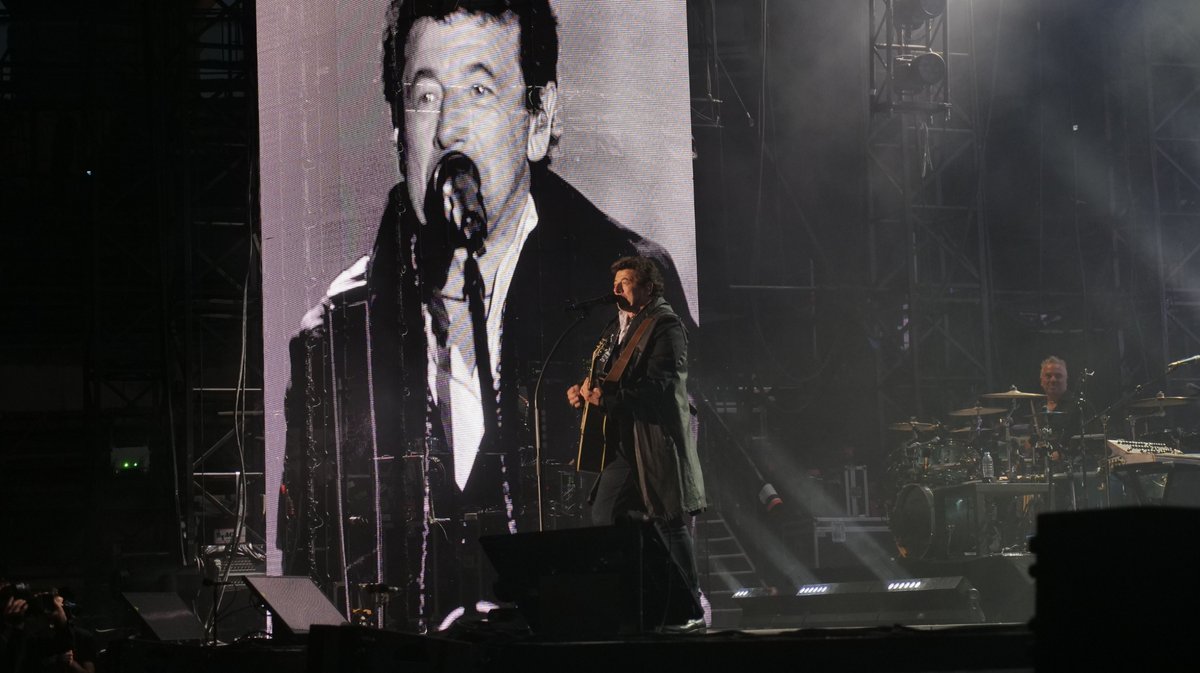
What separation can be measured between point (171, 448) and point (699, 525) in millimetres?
5221

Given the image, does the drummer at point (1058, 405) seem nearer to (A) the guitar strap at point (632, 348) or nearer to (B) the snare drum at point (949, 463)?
(B) the snare drum at point (949, 463)

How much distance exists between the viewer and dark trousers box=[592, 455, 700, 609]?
239 inches

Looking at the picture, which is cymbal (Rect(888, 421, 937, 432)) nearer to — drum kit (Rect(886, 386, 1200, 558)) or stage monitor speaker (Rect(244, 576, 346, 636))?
drum kit (Rect(886, 386, 1200, 558))

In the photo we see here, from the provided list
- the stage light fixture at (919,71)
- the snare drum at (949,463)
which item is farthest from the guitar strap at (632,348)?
the stage light fixture at (919,71)

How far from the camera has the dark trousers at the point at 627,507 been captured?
6082 millimetres

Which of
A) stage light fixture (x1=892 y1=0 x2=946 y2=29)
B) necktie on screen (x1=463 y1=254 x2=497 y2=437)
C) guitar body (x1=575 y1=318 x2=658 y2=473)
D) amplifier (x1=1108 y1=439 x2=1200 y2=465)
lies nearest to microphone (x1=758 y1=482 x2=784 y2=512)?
amplifier (x1=1108 y1=439 x2=1200 y2=465)

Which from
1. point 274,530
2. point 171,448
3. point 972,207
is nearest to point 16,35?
point 171,448

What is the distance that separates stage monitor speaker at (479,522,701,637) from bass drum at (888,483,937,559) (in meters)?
5.54

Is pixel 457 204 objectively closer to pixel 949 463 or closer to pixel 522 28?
pixel 522 28

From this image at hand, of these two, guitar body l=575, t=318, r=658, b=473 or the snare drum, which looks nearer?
guitar body l=575, t=318, r=658, b=473

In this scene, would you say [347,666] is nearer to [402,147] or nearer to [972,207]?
[402,147]

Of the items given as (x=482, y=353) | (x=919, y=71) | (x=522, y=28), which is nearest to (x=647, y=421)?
(x=482, y=353)

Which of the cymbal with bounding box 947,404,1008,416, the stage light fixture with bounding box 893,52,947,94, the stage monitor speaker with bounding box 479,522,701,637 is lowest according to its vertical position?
the stage monitor speaker with bounding box 479,522,701,637

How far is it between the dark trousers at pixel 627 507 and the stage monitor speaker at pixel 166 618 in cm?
217
